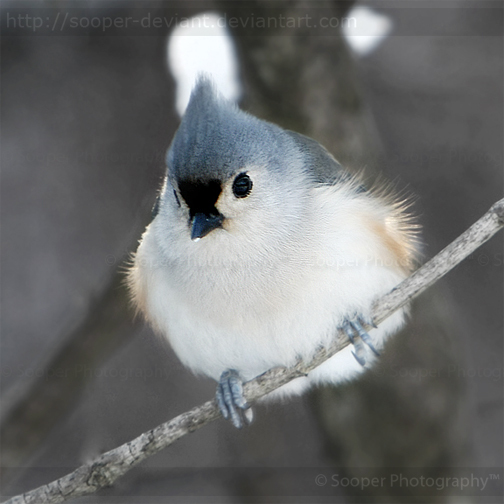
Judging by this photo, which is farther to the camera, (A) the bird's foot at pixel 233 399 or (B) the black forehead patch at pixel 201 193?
(A) the bird's foot at pixel 233 399

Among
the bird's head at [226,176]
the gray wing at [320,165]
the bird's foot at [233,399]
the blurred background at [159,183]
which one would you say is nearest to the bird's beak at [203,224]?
the bird's head at [226,176]

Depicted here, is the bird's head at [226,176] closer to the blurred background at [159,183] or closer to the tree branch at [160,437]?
the tree branch at [160,437]

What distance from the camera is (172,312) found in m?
1.43

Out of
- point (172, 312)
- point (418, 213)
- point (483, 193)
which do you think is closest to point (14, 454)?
point (172, 312)

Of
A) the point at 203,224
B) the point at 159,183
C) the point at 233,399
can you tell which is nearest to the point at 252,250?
the point at 203,224

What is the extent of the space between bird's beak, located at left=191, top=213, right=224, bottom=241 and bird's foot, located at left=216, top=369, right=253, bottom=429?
456mm

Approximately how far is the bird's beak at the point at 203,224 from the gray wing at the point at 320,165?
1.09 feet

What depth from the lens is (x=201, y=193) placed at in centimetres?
120

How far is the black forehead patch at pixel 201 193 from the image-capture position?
1192 millimetres

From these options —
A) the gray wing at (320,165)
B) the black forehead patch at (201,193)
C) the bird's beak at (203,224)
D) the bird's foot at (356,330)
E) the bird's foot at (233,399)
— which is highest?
the gray wing at (320,165)

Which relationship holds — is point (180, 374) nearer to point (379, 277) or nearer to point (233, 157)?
point (379, 277)

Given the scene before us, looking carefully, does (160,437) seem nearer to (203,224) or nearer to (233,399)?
(233,399)

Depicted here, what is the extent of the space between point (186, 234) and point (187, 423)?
0.41 meters

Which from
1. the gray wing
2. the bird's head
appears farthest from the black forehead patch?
the gray wing
